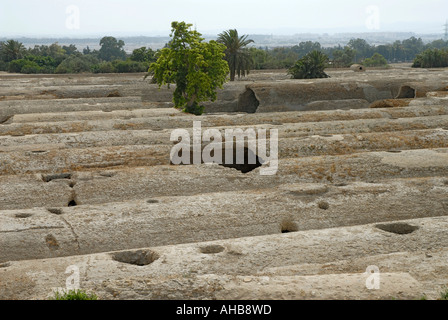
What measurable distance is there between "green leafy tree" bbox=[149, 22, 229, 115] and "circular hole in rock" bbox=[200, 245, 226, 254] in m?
21.8

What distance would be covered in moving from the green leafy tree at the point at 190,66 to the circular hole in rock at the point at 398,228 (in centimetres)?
2121

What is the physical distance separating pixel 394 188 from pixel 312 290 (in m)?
8.45

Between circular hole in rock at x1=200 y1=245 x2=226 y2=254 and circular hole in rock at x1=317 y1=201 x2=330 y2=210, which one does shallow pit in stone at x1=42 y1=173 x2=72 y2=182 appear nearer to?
circular hole in rock at x1=200 y1=245 x2=226 y2=254

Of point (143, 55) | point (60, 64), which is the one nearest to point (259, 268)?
point (60, 64)

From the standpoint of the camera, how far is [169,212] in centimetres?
1570

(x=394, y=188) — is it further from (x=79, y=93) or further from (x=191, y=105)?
(x=79, y=93)

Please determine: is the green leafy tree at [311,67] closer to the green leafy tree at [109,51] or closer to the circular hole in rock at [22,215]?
the circular hole in rock at [22,215]

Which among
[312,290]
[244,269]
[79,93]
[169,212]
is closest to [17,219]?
[169,212]

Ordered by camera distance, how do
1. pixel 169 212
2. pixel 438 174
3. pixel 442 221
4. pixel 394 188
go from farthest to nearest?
pixel 438 174, pixel 394 188, pixel 169 212, pixel 442 221

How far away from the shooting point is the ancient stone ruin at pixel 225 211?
1084 cm

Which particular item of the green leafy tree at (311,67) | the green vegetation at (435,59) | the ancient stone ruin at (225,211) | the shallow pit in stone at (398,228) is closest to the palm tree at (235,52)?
the green leafy tree at (311,67)

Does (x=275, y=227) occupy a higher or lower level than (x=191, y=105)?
lower

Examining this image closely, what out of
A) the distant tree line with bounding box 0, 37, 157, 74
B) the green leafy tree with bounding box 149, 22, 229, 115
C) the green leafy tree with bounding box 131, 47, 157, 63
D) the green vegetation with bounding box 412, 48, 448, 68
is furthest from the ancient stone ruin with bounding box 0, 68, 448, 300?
the green leafy tree with bounding box 131, 47, 157, 63

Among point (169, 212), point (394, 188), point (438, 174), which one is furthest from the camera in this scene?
point (438, 174)
